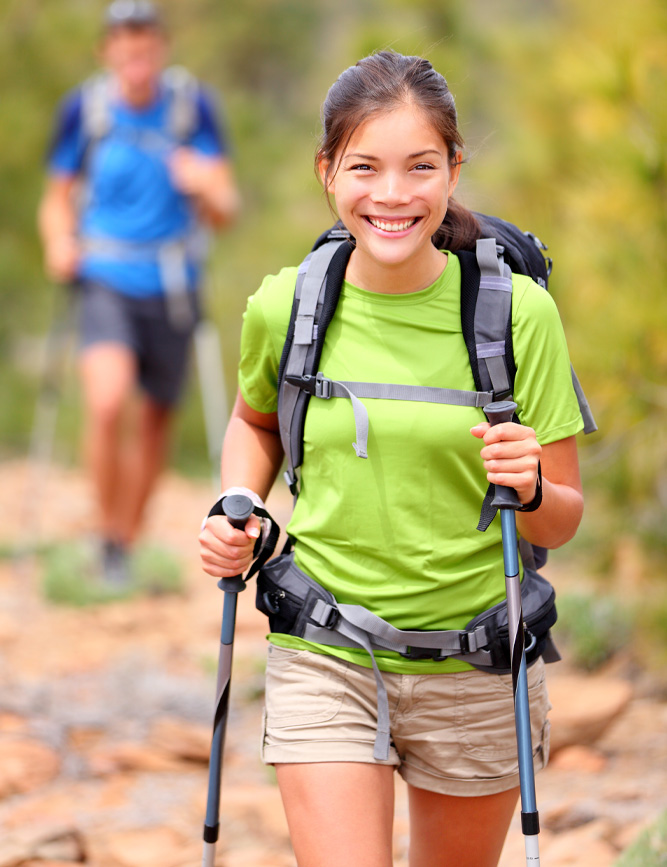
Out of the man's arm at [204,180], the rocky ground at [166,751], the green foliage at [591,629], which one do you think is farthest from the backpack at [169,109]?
the green foliage at [591,629]

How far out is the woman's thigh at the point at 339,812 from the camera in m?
2.06

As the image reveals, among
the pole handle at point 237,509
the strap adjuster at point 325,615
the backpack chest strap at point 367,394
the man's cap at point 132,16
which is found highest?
the man's cap at point 132,16

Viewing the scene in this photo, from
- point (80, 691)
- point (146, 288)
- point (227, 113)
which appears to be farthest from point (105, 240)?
point (227, 113)

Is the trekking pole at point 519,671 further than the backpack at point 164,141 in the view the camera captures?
No

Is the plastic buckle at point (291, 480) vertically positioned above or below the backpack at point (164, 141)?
below

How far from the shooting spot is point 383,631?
86.3 inches

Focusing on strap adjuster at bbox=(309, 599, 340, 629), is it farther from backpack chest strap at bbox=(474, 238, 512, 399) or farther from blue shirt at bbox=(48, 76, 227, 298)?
blue shirt at bbox=(48, 76, 227, 298)

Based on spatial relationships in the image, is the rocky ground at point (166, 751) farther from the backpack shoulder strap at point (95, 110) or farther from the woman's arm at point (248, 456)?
the backpack shoulder strap at point (95, 110)

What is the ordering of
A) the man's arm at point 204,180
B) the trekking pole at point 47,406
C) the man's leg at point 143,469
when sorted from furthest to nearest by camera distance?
the trekking pole at point 47,406 < the man's leg at point 143,469 < the man's arm at point 204,180

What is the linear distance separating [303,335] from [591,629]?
3012 millimetres

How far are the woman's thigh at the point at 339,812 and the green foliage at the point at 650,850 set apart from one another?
0.88 metres

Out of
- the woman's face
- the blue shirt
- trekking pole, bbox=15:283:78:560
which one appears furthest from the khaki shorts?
trekking pole, bbox=15:283:78:560

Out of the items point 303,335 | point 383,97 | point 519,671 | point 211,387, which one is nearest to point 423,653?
point 519,671

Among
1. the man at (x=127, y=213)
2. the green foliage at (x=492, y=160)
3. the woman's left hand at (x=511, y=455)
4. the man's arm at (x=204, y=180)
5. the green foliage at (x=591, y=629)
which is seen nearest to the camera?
the woman's left hand at (x=511, y=455)
